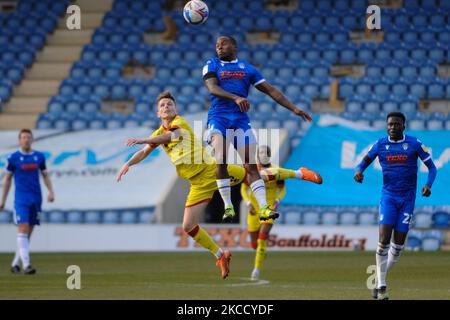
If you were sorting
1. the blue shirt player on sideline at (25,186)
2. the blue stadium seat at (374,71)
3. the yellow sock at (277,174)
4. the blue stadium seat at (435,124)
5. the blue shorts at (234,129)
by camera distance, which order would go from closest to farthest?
the blue shorts at (234,129)
the yellow sock at (277,174)
the blue shirt player on sideline at (25,186)
the blue stadium seat at (435,124)
the blue stadium seat at (374,71)

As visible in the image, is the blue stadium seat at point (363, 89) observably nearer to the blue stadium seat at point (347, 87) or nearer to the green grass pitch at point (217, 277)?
the blue stadium seat at point (347, 87)

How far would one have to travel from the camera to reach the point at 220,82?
42.2 feet

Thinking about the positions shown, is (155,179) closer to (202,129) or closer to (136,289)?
(202,129)

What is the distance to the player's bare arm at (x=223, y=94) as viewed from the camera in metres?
12.2

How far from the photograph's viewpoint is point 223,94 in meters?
12.6

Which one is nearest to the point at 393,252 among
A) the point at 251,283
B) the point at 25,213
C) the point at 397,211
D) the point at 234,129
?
the point at 397,211

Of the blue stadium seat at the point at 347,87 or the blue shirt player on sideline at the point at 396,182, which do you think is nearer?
the blue shirt player on sideline at the point at 396,182

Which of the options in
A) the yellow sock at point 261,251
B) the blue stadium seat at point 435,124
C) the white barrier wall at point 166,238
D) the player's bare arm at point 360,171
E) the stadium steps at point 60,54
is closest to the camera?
the player's bare arm at point 360,171

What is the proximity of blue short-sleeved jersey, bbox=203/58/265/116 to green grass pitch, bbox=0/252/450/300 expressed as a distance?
2300 millimetres

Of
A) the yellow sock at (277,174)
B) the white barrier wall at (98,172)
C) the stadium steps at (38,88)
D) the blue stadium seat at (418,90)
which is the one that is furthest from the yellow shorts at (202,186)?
the stadium steps at (38,88)

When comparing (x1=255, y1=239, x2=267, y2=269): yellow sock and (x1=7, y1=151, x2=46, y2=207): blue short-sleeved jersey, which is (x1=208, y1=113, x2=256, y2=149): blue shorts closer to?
(x1=255, y1=239, x2=267, y2=269): yellow sock

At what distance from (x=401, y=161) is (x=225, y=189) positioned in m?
2.21

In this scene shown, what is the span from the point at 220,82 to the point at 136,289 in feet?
9.57

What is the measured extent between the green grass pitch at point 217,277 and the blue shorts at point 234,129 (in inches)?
74.6
